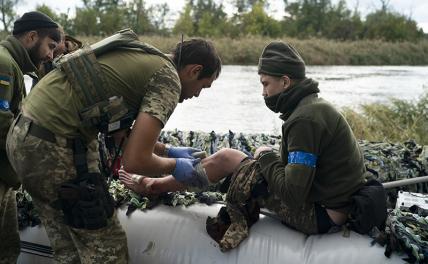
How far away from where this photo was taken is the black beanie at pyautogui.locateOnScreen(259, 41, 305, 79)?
274 centimetres

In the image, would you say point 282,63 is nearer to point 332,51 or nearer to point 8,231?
point 8,231

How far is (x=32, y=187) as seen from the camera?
2.41m

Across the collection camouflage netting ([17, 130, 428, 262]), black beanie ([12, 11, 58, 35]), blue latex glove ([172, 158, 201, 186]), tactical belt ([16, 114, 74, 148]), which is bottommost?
camouflage netting ([17, 130, 428, 262])

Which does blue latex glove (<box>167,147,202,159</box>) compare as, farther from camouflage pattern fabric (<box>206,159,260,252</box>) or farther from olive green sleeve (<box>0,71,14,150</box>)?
olive green sleeve (<box>0,71,14,150</box>)

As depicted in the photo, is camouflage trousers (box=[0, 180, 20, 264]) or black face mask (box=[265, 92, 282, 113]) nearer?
black face mask (box=[265, 92, 282, 113])

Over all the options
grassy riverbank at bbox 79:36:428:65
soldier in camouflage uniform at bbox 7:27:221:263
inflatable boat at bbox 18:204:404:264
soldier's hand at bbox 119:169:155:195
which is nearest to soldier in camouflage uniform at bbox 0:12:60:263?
inflatable boat at bbox 18:204:404:264

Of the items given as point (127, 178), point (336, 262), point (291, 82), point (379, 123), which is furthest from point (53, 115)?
point (379, 123)

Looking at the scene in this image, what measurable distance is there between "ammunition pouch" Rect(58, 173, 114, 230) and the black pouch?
1.21 m

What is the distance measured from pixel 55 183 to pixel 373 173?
2018 mm

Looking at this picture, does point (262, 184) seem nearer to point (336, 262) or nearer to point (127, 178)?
point (336, 262)

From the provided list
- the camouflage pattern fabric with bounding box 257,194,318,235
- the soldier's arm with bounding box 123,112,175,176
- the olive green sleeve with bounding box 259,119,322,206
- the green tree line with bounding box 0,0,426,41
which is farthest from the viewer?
the green tree line with bounding box 0,0,426,41

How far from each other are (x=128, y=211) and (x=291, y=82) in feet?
3.95

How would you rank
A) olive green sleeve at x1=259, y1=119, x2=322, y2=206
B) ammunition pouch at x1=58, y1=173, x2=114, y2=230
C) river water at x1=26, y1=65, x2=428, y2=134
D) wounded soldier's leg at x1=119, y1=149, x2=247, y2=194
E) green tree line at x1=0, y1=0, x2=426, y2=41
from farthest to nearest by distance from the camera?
1. green tree line at x1=0, y1=0, x2=426, y2=41
2. river water at x1=26, y1=65, x2=428, y2=134
3. wounded soldier's leg at x1=119, y1=149, x2=247, y2=194
4. olive green sleeve at x1=259, y1=119, x2=322, y2=206
5. ammunition pouch at x1=58, y1=173, x2=114, y2=230

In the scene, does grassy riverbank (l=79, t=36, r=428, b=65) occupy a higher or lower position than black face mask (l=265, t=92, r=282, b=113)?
lower
